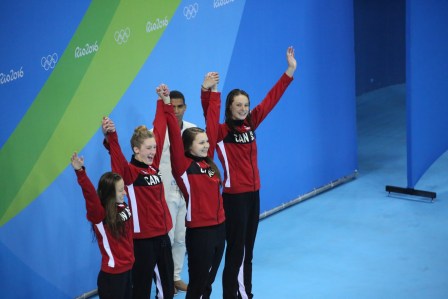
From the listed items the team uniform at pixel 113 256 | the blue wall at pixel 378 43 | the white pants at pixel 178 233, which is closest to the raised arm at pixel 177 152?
the team uniform at pixel 113 256

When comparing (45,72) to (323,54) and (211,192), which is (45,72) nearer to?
(211,192)

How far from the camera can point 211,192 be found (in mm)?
5383

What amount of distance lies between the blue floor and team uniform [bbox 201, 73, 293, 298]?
26.0 inches

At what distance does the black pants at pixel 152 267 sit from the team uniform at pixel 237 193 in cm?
52

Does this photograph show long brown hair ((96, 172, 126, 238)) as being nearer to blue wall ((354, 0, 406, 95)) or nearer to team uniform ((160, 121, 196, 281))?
team uniform ((160, 121, 196, 281))

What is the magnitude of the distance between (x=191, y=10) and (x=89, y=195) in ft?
8.49

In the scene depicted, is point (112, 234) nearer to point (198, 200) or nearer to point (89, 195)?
point (89, 195)

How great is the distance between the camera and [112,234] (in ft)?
16.5

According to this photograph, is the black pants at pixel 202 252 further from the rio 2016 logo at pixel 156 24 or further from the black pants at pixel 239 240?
the rio 2016 logo at pixel 156 24

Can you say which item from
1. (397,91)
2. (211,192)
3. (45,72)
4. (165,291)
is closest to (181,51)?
(45,72)

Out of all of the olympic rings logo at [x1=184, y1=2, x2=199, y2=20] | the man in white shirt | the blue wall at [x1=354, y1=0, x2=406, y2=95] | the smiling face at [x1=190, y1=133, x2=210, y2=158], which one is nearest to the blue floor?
the man in white shirt

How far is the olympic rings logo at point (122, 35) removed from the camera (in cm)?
627

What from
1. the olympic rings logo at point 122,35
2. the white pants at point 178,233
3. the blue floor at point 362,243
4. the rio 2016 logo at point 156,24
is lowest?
the blue floor at point 362,243

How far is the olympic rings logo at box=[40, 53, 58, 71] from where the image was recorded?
19.0ft
